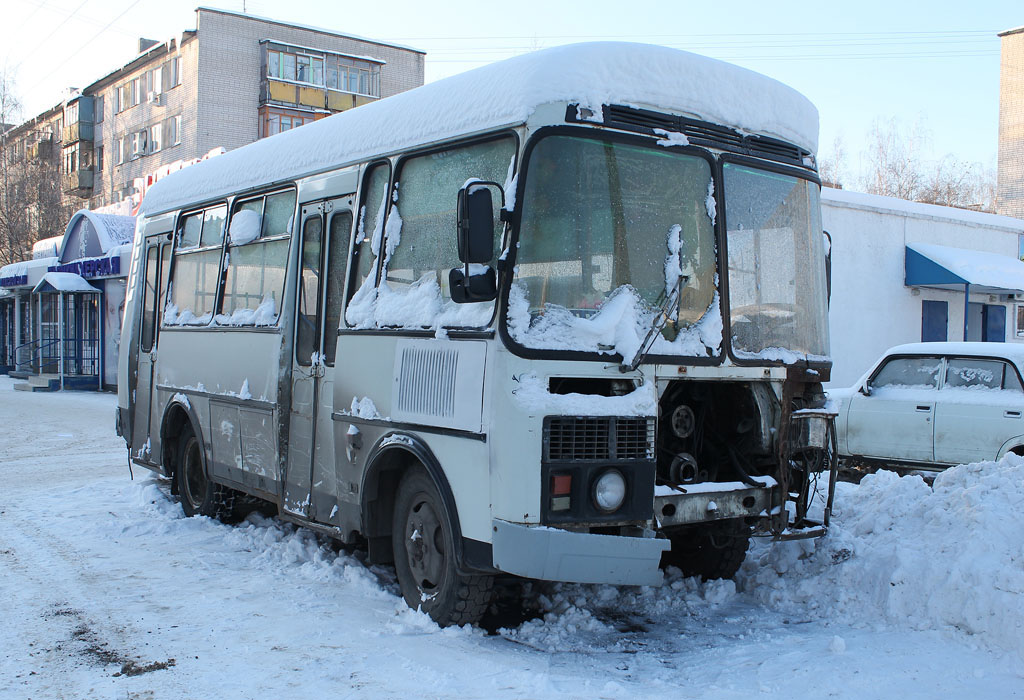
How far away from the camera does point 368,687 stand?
14.6 ft

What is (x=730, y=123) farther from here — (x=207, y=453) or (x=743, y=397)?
(x=207, y=453)

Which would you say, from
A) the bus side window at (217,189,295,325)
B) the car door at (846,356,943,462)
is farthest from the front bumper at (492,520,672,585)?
the car door at (846,356,943,462)

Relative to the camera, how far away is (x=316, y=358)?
6.62 metres

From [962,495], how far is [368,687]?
397cm

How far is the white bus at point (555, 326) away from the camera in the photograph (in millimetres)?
4727

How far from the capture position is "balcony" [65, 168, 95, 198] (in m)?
57.5

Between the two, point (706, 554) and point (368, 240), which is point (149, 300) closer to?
point (368, 240)

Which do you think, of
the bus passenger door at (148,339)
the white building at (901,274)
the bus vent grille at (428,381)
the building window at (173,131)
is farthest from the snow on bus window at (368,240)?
the building window at (173,131)

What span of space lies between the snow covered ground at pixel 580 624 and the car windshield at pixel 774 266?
4.63 ft

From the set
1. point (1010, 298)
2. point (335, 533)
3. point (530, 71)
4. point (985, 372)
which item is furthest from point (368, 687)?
point (1010, 298)

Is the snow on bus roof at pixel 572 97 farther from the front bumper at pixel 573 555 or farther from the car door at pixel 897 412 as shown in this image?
the car door at pixel 897 412

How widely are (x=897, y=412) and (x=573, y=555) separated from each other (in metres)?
6.65

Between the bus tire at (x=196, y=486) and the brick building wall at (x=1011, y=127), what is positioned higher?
the brick building wall at (x=1011, y=127)

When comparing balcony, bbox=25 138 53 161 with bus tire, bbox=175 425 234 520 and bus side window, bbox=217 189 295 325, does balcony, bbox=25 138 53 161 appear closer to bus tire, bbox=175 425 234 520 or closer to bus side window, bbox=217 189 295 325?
bus tire, bbox=175 425 234 520
